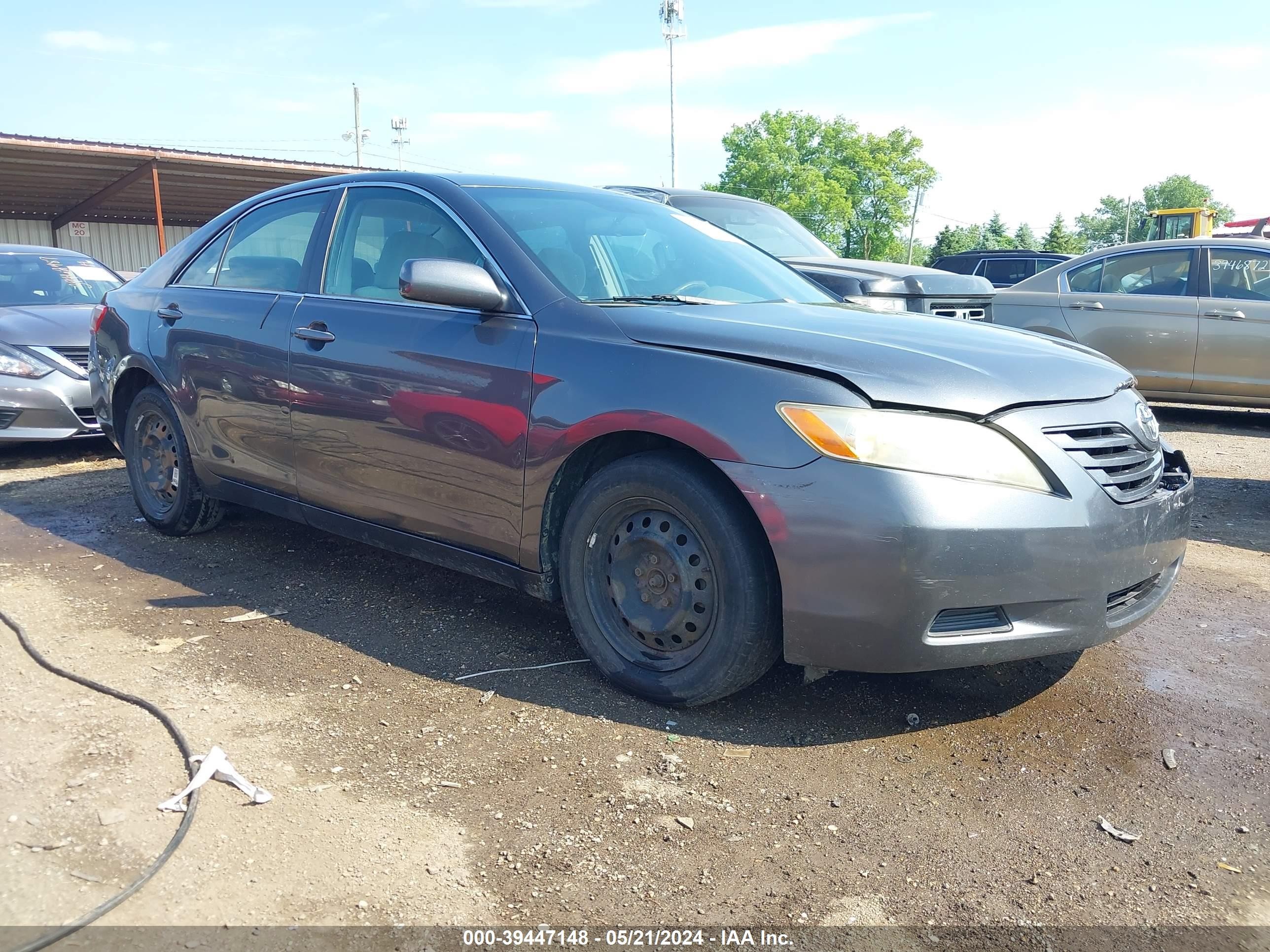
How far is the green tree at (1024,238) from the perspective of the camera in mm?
80625

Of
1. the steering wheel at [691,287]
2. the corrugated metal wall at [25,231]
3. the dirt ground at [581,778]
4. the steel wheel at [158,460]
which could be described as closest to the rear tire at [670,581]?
the dirt ground at [581,778]

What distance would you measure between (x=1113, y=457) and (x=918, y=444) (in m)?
0.68

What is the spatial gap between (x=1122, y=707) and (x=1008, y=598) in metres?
0.84

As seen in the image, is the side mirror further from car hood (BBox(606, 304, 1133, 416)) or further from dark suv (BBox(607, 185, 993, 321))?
dark suv (BBox(607, 185, 993, 321))

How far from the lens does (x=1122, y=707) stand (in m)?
3.26

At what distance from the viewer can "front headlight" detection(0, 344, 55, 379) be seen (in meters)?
6.95

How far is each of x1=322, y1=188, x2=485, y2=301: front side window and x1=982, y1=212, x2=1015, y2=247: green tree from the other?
7593 cm

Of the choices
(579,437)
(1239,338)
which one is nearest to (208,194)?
(1239,338)

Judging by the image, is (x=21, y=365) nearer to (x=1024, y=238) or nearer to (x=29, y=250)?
(x=29, y=250)

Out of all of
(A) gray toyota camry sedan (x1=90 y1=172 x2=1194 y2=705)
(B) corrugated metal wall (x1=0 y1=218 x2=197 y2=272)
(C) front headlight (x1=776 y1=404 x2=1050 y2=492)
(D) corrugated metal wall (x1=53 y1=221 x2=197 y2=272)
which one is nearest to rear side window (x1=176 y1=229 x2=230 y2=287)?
(A) gray toyota camry sedan (x1=90 y1=172 x2=1194 y2=705)

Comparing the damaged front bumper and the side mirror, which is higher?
the side mirror

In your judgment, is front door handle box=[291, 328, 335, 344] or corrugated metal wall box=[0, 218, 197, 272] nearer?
front door handle box=[291, 328, 335, 344]

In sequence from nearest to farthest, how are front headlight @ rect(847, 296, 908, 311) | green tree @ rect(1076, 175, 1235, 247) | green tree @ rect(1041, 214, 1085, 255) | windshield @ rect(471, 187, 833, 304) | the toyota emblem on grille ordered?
the toyota emblem on grille
windshield @ rect(471, 187, 833, 304)
front headlight @ rect(847, 296, 908, 311)
green tree @ rect(1041, 214, 1085, 255)
green tree @ rect(1076, 175, 1235, 247)

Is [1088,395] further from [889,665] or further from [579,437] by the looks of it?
[579,437]
